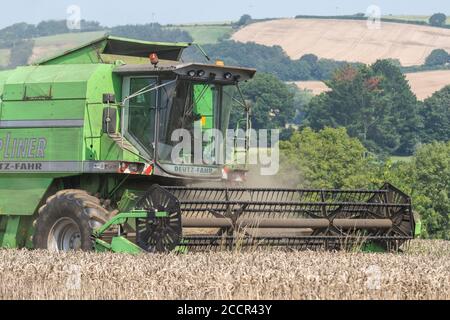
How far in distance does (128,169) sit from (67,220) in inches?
38.3

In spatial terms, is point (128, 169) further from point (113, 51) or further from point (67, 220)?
point (113, 51)

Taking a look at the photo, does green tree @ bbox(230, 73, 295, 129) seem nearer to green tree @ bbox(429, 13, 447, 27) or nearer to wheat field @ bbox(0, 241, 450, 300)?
green tree @ bbox(429, 13, 447, 27)

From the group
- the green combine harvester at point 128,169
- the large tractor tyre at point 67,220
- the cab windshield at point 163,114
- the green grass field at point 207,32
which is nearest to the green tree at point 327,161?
the green combine harvester at point 128,169

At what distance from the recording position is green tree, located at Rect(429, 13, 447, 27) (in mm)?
126438

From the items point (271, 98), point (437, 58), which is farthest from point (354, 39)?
point (271, 98)

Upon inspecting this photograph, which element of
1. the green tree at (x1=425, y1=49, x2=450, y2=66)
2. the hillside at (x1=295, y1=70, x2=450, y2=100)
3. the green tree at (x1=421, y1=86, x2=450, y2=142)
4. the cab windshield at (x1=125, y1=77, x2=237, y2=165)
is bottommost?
the green tree at (x1=421, y1=86, x2=450, y2=142)

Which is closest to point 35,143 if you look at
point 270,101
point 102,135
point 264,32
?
point 102,135

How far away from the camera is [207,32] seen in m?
147

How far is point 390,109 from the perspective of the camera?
3268 inches

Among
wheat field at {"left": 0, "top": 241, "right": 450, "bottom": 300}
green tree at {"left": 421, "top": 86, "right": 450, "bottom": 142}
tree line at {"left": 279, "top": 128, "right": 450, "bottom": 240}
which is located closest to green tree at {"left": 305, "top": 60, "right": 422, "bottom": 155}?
green tree at {"left": 421, "top": 86, "right": 450, "bottom": 142}

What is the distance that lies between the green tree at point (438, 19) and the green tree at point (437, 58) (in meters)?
13.3

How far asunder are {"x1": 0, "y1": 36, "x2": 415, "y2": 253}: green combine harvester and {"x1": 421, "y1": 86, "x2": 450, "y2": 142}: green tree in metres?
69.6

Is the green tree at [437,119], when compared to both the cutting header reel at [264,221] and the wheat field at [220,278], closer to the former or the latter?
the cutting header reel at [264,221]
